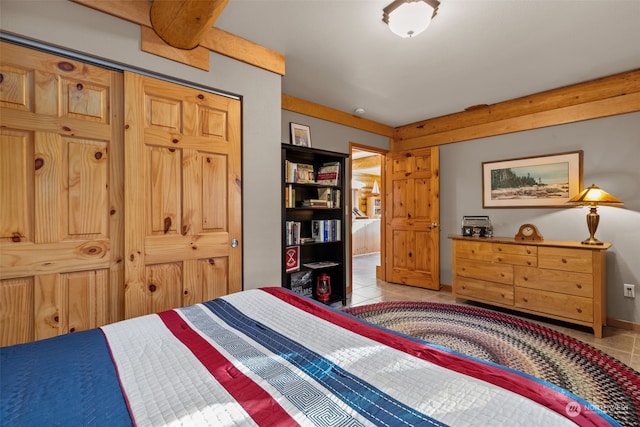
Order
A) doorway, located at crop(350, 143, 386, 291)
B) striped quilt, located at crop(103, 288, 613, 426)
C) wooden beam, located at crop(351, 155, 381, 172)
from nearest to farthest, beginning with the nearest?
striped quilt, located at crop(103, 288, 613, 426)
wooden beam, located at crop(351, 155, 381, 172)
doorway, located at crop(350, 143, 386, 291)

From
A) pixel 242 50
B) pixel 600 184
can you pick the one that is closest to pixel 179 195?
pixel 242 50

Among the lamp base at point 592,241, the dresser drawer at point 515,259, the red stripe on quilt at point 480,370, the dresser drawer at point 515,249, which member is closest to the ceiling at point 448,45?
the lamp base at point 592,241

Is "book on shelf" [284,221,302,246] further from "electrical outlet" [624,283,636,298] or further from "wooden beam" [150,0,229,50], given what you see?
"electrical outlet" [624,283,636,298]

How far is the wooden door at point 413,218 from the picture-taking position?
14.2ft

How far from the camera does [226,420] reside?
699 mm

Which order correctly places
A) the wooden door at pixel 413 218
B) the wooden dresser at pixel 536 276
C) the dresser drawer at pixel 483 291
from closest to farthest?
the wooden dresser at pixel 536 276 < the dresser drawer at pixel 483 291 < the wooden door at pixel 413 218

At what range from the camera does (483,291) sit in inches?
138

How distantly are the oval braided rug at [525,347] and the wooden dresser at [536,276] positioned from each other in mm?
238

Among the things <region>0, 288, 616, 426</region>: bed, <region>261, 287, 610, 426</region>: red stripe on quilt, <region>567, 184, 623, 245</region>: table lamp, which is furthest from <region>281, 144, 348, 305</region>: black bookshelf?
<region>567, 184, 623, 245</region>: table lamp

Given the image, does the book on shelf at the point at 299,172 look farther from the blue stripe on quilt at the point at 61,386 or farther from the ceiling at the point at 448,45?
the blue stripe on quilt at the point at 61,386

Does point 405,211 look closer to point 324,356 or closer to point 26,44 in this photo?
point 324,356

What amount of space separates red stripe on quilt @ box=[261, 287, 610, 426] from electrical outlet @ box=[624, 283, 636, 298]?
3300 mm

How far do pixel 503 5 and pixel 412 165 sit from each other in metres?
2.77

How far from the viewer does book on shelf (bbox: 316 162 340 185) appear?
3.50m
